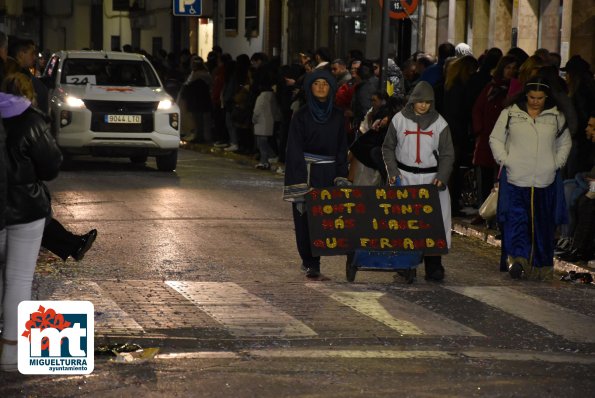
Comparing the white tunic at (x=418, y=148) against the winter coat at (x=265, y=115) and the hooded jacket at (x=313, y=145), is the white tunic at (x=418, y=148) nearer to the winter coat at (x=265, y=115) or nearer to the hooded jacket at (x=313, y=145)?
the hooded jacket at (x=313, y=145)

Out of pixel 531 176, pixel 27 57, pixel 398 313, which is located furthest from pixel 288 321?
pixel 27 57

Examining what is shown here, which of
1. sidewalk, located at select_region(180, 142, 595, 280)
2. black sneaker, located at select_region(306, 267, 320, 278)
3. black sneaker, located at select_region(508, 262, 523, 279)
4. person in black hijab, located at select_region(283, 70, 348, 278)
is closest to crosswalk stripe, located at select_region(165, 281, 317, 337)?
black sneaker, located at select_region(306, 267, 320, 278)

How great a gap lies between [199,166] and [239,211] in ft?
23.0

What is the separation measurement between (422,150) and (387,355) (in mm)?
3423

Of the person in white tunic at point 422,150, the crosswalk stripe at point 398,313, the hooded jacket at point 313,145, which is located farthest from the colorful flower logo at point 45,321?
the person in white tunic at point 422,150

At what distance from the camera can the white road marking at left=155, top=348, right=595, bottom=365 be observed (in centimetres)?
880

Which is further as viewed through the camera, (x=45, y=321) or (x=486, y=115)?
(x=486, y=115)

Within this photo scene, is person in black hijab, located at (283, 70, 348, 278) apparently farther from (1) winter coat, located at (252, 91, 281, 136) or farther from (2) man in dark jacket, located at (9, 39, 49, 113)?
(1) winter coat, located at (252, 91, 281, 136)

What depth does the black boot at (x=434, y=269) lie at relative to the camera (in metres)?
12.1

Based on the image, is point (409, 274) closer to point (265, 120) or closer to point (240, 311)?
point (240, 311)

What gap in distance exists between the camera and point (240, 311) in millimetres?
10227

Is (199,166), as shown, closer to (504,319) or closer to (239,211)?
(239,211)

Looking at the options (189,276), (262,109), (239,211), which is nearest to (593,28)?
(262,109)

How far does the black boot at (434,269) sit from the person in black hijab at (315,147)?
939 millimetres
